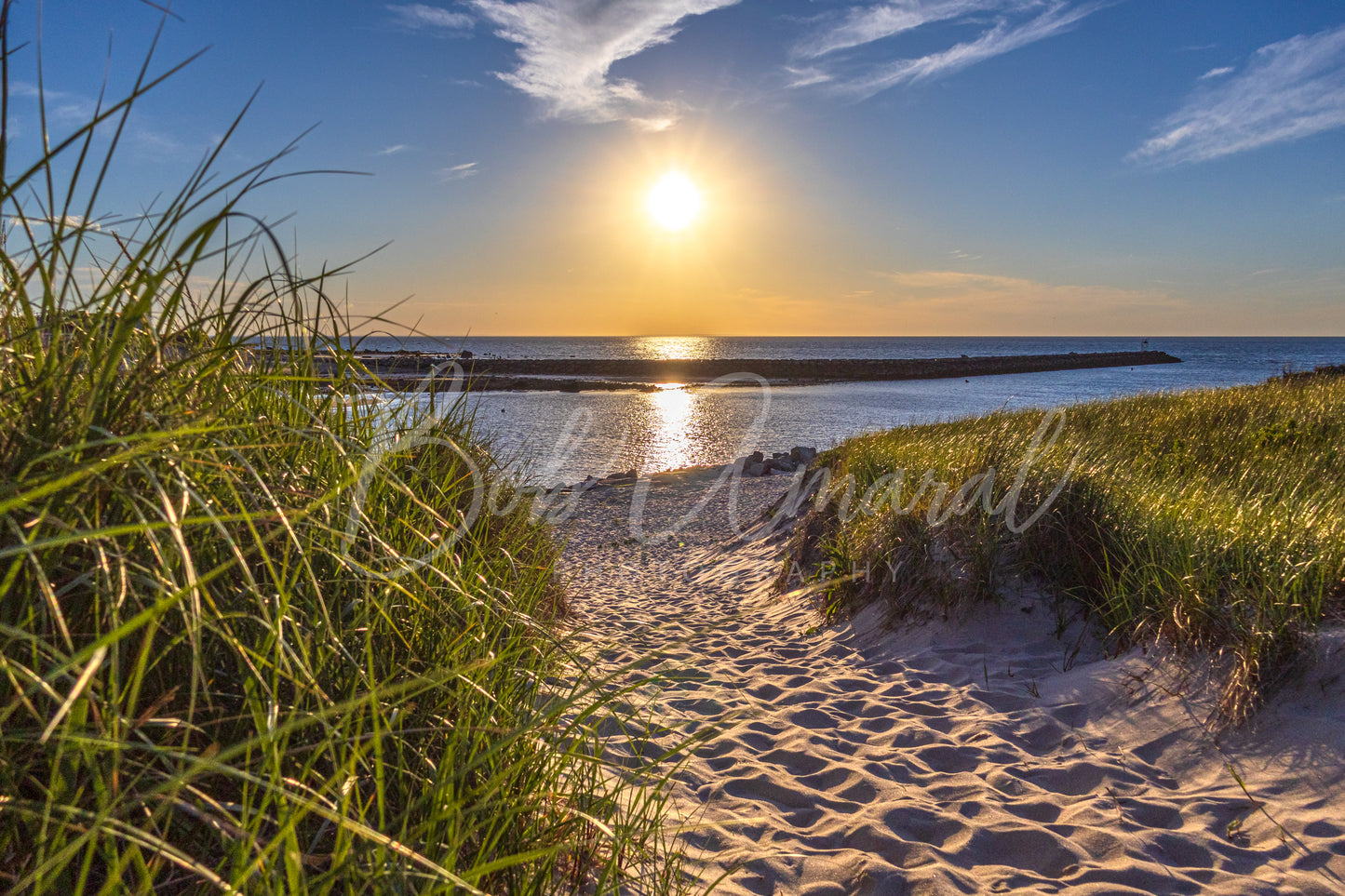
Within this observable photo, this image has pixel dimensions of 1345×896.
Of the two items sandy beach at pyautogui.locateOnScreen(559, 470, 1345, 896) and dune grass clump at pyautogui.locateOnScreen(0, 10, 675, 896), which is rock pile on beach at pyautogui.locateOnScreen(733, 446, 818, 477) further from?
dune grass clump at pyautogui.locateOnScreen(0, 10, 675, 896)

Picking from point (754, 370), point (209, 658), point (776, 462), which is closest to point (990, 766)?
point (209, 658)

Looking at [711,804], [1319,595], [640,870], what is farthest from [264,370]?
[1319,595]

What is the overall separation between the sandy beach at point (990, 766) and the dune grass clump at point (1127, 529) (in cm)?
21

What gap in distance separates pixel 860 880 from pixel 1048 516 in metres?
3.57

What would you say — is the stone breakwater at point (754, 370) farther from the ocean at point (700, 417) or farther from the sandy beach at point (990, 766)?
the sandy beach at point (990, 766)

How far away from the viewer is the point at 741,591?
7.12m

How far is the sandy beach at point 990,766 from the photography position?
2.51m

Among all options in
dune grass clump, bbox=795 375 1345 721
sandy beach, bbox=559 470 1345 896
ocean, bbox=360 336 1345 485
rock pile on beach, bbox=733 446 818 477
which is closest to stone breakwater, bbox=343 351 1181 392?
ocean, bbox=360 336 1345 485

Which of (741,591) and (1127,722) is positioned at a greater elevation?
(1127,722)


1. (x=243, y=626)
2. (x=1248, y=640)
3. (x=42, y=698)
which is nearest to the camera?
(x=42, y=698)

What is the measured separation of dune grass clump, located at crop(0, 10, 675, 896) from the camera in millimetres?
1194

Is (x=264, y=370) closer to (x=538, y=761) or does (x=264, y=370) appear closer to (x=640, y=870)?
(x=538, y=761)

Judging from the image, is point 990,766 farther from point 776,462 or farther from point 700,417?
point 700,417

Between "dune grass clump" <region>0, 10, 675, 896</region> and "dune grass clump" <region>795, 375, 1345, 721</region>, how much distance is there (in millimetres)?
2673
